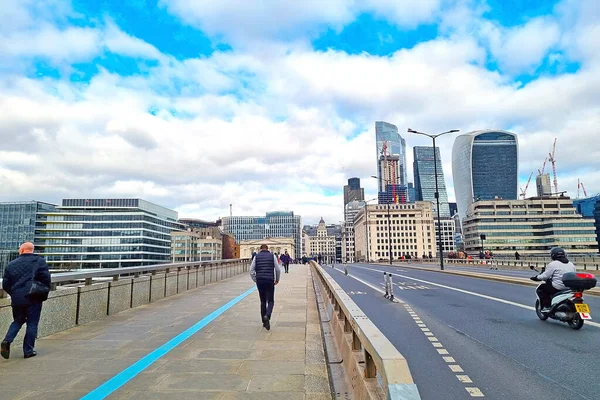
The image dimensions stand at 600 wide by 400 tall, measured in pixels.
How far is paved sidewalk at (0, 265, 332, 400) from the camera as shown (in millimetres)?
4668

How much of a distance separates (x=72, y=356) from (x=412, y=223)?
174555 mm

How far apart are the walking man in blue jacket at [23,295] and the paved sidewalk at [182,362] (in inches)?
11.1

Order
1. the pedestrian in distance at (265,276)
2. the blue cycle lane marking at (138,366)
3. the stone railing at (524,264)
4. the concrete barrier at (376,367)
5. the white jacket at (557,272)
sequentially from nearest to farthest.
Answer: the concrete barrier at (376,367) → the blue cycle lane marking at (138,366) → the white jacket at (557,272) → the pedestrian in distance at (265,276) → the stone railing at (524,264)

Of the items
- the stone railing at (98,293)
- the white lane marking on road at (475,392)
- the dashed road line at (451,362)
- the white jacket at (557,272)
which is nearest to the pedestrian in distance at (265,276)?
the dashed road line at (451,362)

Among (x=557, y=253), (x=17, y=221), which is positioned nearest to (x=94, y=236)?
(x=17, y=221)

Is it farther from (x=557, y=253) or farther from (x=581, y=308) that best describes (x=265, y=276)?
(x=557, y=253)

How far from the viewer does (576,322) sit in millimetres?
8164

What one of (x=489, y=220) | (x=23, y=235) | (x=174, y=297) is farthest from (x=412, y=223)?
(x=174, y=297)

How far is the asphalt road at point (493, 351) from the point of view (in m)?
4.89

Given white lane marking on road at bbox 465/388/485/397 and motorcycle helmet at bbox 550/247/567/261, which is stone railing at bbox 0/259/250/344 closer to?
white lane marking on road at bbox 465/388/485/397

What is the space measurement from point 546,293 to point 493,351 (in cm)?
355

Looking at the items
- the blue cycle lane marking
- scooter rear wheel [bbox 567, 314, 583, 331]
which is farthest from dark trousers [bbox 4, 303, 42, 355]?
scooter rear wheel [bbox 567, 314, 583, 331]

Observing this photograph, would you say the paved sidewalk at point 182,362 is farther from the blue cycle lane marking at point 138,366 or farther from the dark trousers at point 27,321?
the dark trousers at point 27,321

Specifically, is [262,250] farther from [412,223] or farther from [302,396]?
[412,223]
